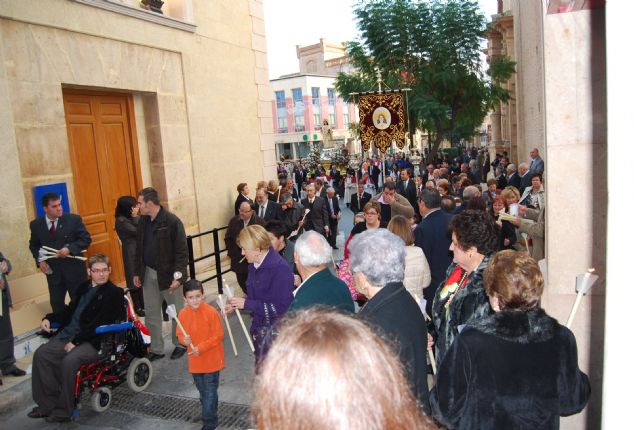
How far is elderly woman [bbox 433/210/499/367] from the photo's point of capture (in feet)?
10.4

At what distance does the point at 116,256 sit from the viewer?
8250mm

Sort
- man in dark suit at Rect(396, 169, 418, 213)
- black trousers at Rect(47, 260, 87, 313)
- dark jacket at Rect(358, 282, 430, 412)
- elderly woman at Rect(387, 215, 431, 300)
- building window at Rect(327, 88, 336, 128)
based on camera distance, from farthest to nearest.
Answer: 1. building window at Rect(327, 88, 336, 128)
2. man in dark suit at Rect(396, 169, 418, 213)
3. black trousers at Rect(47, 260, 87, 313)
4. elderly woman at Rect(387, 215, 431, 300)
5. dark jacket at Rect(358, 282, 430, 412)

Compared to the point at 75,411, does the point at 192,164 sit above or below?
above

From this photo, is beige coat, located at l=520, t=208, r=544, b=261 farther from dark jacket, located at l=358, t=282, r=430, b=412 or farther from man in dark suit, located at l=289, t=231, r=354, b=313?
dark jacket, located at l=358, t=282, r=430, b=412

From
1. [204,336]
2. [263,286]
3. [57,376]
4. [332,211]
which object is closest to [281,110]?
[332,211]

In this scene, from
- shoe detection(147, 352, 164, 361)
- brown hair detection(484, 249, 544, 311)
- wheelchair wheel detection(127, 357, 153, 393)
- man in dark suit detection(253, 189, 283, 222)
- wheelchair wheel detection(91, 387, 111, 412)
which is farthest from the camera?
man in dark suit detection(253, 189, 283, 222)

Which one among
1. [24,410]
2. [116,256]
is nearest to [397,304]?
[24,410]

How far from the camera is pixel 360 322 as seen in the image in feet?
4.27

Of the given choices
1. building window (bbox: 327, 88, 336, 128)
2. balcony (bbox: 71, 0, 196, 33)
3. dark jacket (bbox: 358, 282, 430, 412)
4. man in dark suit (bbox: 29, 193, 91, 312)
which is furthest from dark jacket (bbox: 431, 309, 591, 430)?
building window (bbox: 327, 88, 336, 128)

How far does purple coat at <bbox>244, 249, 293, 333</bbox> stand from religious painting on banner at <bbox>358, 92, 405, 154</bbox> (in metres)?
8.91

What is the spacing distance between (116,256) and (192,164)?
84.7 inches

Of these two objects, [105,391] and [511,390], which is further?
[105,391]

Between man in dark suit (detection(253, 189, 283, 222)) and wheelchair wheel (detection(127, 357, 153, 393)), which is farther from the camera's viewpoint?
man in dark suit (detection(253, 189, 283, 222))

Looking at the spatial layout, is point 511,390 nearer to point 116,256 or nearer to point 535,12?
point 116,256
